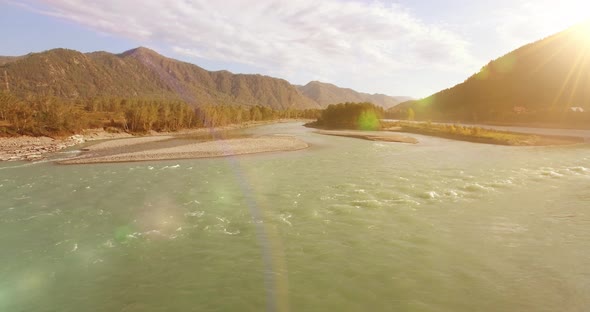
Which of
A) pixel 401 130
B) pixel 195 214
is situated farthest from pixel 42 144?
pixel 401 130

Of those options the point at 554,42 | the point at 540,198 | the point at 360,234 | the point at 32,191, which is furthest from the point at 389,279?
the point at 554,42

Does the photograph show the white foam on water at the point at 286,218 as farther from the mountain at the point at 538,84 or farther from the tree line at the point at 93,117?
the mountain at the point at 538,84

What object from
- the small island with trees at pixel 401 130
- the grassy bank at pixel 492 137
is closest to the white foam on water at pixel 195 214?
the small island with trees at pixel 401 130

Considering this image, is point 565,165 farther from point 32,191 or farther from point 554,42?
point 554,42

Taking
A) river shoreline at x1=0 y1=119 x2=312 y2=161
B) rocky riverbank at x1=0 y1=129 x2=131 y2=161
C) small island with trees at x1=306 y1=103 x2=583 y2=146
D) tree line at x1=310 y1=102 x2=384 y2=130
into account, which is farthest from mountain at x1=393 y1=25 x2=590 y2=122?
rocky riverbank at x1=0 y1=129 x2=131 y2=161

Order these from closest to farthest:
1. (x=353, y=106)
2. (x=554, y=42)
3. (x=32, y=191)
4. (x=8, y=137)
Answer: (x=32, y=191) → (x=8, y=137) → (x=353, y=106) → (x=554, y=42)

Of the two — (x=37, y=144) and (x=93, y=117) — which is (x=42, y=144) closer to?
(x=37, y=144)

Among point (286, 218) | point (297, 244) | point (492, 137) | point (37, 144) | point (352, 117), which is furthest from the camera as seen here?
point (352, 117)
